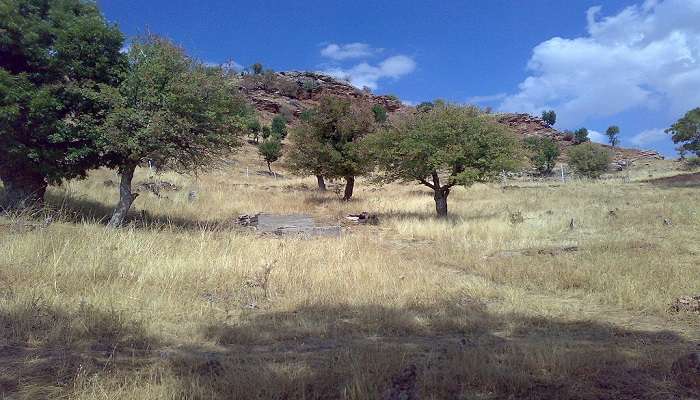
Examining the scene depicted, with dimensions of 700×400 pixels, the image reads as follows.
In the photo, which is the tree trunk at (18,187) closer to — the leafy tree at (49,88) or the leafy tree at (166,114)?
the leafy tree at (49,88)

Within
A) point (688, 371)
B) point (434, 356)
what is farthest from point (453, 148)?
point (688, 371)

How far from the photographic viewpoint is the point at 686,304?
A: 682 centimetres

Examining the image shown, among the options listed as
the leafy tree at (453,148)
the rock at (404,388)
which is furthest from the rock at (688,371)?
the leafy tree at (453,148)

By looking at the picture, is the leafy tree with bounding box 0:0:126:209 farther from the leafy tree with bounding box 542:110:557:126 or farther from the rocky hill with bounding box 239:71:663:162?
the leafy tree with bounding box 542:110:557:126

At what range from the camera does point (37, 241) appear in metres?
8.66

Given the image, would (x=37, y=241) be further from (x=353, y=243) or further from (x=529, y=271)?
(x=529, y=271)

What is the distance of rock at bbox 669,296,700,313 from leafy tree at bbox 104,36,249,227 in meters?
11.8

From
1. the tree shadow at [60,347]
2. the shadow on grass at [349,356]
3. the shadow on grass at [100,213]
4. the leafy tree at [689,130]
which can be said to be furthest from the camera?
the leafy tree at [689,130]

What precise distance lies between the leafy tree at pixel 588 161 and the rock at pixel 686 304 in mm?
49150

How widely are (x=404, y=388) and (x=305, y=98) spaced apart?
396ft

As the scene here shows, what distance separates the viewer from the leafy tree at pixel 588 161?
5203 centimetres

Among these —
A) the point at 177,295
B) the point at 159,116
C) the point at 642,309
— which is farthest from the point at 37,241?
the point at 642,309

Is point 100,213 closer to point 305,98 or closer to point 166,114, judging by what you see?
point 166,114

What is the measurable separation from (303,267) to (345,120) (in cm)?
1997
